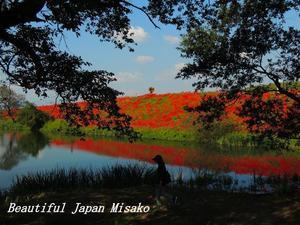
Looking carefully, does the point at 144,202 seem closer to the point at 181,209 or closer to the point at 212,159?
the point at 181,209

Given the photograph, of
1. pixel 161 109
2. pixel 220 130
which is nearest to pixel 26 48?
pixel 220 130

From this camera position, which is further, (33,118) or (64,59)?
(33,118)

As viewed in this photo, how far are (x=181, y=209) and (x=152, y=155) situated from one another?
69.3 ft

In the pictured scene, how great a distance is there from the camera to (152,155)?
113ft

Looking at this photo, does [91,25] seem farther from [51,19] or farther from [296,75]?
[296,75]

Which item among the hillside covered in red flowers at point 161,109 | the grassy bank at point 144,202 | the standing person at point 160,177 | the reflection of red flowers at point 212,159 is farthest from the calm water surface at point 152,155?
the hillside covered in red flowers at point 161,109

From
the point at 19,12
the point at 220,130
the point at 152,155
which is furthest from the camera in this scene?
the point at 220,130

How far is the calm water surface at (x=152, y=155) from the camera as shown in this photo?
86.3ft

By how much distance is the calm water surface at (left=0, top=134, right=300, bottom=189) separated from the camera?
26.3m

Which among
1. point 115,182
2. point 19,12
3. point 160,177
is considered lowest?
point 115,182

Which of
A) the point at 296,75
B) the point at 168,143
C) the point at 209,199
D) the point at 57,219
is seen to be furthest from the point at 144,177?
the point at 168,143

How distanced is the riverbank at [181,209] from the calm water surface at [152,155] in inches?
261

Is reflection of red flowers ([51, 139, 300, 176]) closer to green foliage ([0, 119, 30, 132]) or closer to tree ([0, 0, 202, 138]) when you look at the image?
tree ([0, 0, 202, 138])

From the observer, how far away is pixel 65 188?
17.2 meters
